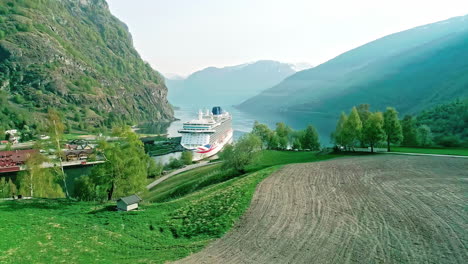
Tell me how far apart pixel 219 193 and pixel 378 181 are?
12395 mm

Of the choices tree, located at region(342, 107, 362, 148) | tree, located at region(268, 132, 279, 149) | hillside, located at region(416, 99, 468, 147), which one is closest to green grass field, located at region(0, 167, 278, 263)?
tree, located at region(342, 107, 362, 148)

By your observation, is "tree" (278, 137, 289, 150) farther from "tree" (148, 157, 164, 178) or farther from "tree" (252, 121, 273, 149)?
"tree" (148, 157, 164, 178)

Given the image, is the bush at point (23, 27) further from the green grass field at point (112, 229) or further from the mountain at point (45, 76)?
the green grass field at point (112, 229)

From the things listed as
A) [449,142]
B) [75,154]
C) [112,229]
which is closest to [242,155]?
[112,229]

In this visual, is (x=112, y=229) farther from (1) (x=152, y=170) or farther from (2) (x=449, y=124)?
(2) (x=449, y=124)

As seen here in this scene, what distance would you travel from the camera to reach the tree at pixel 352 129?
44844mm

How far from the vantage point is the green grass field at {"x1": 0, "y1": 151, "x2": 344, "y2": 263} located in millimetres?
13430

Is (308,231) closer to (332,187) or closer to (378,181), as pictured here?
(332,187)

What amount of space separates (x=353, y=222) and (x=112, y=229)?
13.0 meters

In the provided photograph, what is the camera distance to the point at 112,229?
17.0 m

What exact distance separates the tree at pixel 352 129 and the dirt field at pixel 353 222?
19.5 meters

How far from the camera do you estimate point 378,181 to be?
2372 cm

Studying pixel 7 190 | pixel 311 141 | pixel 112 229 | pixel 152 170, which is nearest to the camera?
pixel 112 229

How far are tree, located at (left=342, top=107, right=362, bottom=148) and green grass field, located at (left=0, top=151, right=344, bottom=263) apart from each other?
90.2ft
